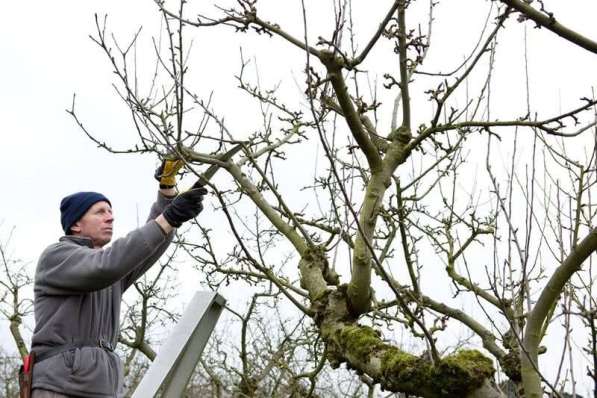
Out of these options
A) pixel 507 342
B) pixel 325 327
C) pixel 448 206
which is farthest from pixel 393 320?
pixel 325 327

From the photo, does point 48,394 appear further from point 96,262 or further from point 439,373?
point 439,373

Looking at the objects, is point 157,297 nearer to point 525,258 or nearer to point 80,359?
point 80,359

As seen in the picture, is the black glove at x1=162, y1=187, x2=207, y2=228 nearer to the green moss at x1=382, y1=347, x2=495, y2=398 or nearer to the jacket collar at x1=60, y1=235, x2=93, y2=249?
the jacket collar at x1=60, y1=235, x2=93, y2=249

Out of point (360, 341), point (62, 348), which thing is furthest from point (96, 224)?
point (360, 341)

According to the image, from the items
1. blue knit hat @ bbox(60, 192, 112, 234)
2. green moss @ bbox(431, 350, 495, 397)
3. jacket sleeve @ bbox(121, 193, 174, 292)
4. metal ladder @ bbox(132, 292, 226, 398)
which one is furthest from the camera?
jacket sleeve @ bbox(121, 193, 174, 292)

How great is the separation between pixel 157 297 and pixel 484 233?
→ 510cm

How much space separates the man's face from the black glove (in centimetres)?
37

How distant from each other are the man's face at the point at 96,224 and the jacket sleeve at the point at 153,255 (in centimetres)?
20

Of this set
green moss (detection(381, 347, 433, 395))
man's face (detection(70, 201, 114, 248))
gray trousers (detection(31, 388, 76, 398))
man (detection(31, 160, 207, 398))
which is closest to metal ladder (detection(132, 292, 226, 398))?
man (detection(31, 160, 207, 398))

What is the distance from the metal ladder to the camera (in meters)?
3.39

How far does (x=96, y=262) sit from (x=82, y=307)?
0.26 meters

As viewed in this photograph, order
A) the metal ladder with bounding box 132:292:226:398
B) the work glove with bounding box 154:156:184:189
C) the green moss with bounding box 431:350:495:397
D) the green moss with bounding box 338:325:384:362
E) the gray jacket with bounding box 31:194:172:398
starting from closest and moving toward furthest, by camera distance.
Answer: the green moss with bounding box 431:350:495:397 → the gray jacket with bounding box 31:194:172:398 → the metal ladder with bounding box 132:292:226:398 → the green moss with bounding box 338:325:384:362 → the work glove with bounding box 154:156:184:189

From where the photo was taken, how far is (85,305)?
341 cm

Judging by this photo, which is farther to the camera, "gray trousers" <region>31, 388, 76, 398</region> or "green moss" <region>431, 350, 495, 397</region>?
"gray trousers" <region>31, 388, 76, 398</region>
